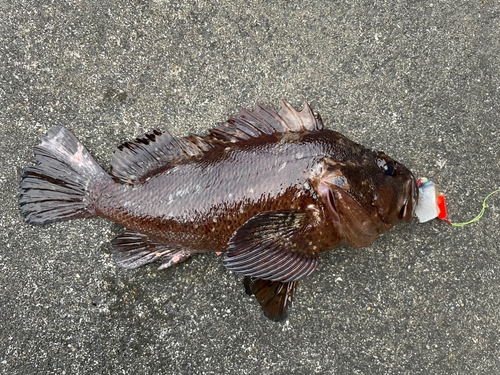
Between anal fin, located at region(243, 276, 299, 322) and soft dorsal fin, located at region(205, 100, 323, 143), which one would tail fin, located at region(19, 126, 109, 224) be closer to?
soft dorsal fin, located at region(205, 100, 323, 143)

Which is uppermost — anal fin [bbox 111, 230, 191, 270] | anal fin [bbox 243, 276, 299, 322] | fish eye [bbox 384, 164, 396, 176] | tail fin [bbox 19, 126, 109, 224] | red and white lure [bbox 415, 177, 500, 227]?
tail fin [bbox 19, 126, 109, 224]

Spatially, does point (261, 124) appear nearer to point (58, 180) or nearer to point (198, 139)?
point (198, 139)

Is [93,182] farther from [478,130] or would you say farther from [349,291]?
[478,130]

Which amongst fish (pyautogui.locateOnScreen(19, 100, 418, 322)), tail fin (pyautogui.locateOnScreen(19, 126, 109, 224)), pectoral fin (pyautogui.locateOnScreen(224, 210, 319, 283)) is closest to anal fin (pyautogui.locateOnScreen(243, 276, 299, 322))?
fish (pyautogui.locateOnScreen(19, 100, 418, 322))

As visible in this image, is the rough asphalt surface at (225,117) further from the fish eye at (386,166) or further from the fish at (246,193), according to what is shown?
the fish eye at (386,166)

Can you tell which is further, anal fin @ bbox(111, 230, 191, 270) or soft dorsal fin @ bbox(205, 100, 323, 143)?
anal fin @ bbox(111, 230, 191, 270)

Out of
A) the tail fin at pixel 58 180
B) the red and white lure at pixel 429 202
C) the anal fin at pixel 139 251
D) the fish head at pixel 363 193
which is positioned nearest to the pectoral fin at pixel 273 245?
the fish head at pixel 363 193
